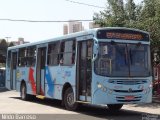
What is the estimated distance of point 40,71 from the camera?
20.9 meters

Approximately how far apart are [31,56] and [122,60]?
7785 millimetres

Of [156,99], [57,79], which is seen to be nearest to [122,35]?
[57,79]

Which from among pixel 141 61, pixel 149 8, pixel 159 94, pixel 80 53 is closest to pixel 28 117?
pixel 80 53

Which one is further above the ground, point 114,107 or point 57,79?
point 57,79

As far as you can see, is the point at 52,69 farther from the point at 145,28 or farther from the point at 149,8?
the point at 149,8

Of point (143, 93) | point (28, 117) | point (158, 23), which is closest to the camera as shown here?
point (28, 117)

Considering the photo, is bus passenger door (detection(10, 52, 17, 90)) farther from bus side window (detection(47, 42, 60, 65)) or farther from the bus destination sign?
the bus destination sign

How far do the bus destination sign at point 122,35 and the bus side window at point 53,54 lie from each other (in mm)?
3668

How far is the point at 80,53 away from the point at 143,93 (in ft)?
9.15

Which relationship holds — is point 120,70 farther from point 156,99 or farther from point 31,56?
point 31,56

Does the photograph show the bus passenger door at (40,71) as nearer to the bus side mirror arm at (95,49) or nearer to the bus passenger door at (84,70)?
the bus passenger door at (84,70)

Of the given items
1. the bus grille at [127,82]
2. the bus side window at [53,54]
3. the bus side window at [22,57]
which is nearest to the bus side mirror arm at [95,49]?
the bus grille at [127,82]

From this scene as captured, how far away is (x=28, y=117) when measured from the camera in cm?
1482

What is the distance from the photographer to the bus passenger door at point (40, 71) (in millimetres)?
20484
